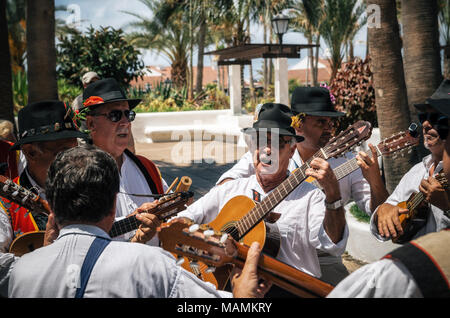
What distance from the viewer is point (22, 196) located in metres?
2.77

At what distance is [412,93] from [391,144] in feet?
11.7

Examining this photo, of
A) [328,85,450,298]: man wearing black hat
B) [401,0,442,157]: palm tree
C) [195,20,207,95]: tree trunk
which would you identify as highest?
[195,20,207,95]: tree trunk

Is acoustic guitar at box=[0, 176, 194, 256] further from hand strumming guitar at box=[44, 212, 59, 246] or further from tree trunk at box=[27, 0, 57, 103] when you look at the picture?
tree trunk at box=[27, 0, 57, 103]

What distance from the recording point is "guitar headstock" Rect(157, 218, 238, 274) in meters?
2.16

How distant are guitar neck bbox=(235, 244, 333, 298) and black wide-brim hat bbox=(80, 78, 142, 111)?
70.8 inches

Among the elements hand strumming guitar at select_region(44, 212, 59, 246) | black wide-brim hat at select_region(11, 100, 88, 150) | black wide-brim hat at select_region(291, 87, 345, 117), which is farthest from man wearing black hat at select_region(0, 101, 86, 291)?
black wide-brim hat at select_region(291, 87, 345, 117)

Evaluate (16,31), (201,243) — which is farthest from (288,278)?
(16,31)

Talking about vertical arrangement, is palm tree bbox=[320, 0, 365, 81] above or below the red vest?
above

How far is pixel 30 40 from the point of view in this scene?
7.95m

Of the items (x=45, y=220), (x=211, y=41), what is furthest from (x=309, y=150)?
(x=211, y=41)

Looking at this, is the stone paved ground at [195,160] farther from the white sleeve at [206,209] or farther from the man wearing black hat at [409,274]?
the man wearing black hat at [409,274]

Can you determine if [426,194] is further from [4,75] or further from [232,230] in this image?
[4,75]

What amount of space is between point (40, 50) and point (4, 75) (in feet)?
2.59
